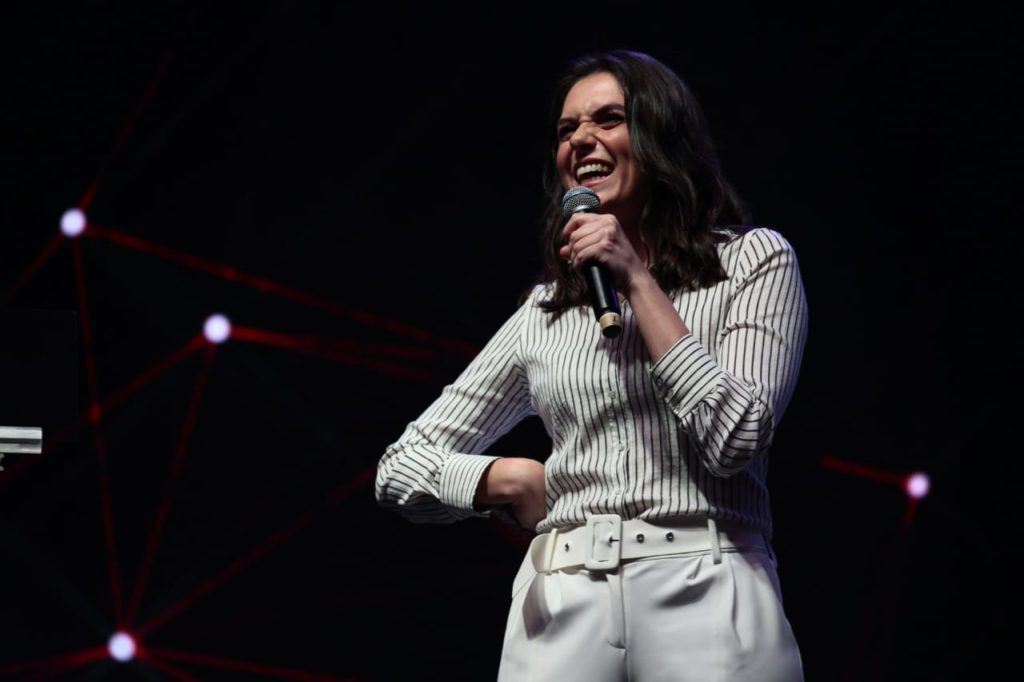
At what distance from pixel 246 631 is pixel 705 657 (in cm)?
162

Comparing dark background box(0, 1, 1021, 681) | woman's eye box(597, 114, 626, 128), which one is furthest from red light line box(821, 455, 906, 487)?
woman's eye box(597, 114, 626, 128)

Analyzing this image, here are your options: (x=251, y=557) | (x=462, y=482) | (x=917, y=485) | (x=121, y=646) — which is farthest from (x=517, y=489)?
(x=917, y=485)

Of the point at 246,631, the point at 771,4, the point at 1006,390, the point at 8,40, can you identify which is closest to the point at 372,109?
the point at 8,40

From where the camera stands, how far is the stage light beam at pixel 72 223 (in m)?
2.71

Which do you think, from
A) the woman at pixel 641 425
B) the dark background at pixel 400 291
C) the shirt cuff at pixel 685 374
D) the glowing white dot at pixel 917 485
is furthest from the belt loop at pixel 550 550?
the glowing white dot at pixel 917 485

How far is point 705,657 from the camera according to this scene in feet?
4.16

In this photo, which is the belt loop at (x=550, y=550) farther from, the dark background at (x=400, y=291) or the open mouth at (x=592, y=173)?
the dark background at (x=400, y=291)

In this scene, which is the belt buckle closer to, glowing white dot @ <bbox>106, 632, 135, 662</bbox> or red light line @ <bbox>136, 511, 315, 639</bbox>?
red light line @ <bbox>136, 511, 315, 639</bbox>

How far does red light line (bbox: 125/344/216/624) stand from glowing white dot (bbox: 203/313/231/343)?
21 millimetres

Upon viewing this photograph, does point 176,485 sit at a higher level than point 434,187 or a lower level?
lower

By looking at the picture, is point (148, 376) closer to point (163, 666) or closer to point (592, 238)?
point (163, 666)

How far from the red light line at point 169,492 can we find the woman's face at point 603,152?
1349 mm

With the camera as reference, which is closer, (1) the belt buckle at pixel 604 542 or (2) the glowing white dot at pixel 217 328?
(1) the belt buckle at pixel 604 542

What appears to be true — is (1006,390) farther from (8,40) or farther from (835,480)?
(8,40)
